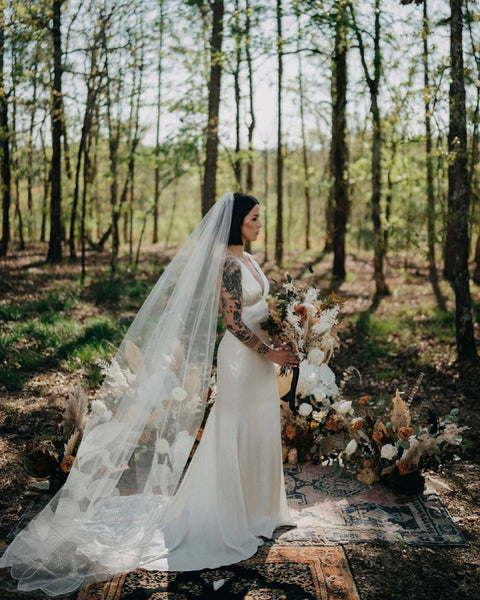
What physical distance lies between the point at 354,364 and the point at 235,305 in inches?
232

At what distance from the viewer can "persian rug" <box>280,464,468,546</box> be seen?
4543 millimetres

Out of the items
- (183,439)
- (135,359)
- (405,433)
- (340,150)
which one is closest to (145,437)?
(183,439)

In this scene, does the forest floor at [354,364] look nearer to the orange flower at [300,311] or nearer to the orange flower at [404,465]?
the orange flower at [300,311]

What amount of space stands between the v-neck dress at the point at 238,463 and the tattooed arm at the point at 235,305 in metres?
0.13

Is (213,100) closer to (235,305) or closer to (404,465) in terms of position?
(235,305)

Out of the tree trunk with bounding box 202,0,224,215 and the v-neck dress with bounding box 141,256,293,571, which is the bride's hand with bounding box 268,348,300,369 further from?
the tree trunk with bounding box 202,0,224,215

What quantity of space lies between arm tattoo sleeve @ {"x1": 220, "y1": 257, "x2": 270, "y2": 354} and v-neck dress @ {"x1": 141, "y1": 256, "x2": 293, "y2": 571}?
132 millimetres

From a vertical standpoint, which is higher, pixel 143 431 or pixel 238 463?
pixel 143 431

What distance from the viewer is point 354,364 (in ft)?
32.4

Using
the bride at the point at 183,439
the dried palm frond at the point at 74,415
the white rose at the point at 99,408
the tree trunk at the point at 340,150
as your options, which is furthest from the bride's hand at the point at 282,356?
the tree trunk at the point at 340,150

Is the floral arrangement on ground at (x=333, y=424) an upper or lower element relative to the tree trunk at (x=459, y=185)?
lower

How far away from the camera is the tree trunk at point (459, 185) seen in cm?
868

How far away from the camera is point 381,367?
965cm

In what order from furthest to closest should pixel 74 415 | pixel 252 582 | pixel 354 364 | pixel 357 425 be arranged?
1. pixel 354 364
2. pixel 357 425
3. pixel 74 415
4. pixel 252 582
